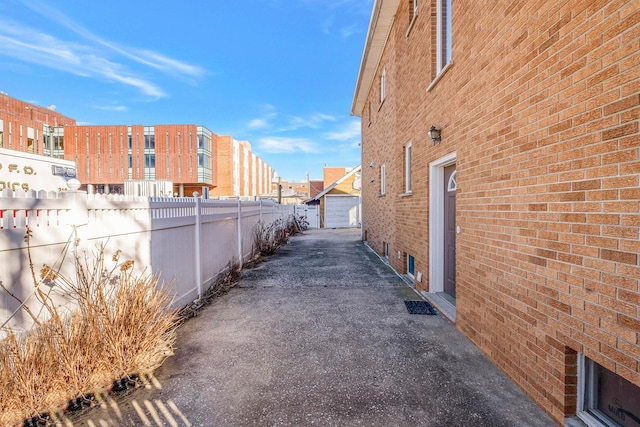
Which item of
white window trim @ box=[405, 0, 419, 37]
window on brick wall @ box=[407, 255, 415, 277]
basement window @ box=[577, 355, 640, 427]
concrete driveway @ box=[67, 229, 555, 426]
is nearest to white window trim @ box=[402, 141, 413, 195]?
window on brick wall @ box=[407, 255, 415, 277]

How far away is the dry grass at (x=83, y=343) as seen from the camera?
6.91 ft

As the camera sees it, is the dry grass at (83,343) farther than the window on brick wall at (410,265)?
No

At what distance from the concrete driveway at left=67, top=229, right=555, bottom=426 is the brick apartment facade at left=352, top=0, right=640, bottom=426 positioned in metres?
0.42

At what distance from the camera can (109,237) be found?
3180 mm

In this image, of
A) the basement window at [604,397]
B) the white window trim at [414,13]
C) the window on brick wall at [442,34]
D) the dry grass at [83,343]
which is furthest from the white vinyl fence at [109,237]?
the white window trim at [414,13]

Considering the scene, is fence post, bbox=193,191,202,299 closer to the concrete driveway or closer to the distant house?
the concrete driveway

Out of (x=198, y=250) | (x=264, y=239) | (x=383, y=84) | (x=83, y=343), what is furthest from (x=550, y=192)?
(x=264, y=239)

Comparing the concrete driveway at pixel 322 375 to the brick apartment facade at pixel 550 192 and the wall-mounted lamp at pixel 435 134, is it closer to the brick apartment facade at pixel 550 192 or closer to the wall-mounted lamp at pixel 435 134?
the brick apartment facade at pixel 550 192

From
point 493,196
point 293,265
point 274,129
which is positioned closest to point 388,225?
point 293,265

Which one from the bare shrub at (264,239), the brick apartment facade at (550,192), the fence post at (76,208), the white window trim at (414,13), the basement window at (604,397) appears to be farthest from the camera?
the bare shrub at (264,239)

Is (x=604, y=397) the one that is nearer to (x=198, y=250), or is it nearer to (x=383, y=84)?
(x=198, y=250)

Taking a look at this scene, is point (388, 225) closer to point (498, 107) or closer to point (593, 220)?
point (498, 107)

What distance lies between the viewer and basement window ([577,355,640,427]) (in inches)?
72.9

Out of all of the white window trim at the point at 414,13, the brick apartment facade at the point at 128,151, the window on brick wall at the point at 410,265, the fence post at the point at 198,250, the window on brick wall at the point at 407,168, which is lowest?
the window on brick wall at the point at 410,265
